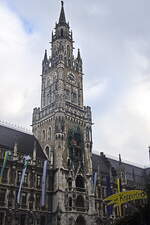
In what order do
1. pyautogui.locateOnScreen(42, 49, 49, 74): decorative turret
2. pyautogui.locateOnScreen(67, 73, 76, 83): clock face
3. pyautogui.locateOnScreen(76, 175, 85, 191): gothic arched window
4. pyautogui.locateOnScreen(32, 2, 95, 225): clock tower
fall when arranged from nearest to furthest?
pyautogui.locateOnScreen(32, 2, 95, 225): clock tower
pyautogui.locateOnScreen(76, 175, 85, 191): gothic arched window
pyautogui.locateOnScreen(67, 73, 76, 83): clock face
pyautogui.locateOnScreen(42, 49, 49, 74): decorative turret

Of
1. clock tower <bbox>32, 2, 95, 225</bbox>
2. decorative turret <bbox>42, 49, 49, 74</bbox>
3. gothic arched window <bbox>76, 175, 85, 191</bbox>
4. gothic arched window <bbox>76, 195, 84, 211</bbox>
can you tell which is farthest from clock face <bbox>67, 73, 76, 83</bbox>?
gothic arched window <bbox>76, 195, 84, 211</bbox>

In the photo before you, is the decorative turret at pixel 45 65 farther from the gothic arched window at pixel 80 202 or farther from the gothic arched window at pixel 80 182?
the gothic arched window at pixel 80 202

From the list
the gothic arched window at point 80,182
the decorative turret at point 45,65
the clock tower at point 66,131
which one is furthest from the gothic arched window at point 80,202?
the decorative turret at point 45,65

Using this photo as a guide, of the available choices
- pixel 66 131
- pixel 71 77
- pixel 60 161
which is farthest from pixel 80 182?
pixel 71 77

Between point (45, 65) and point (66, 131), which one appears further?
point (45, 65)

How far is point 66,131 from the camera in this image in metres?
65.3

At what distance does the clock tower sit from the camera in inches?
2323

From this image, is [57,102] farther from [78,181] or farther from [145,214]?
[145,214]

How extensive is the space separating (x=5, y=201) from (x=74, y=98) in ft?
Answer: 102

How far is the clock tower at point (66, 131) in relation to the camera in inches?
2323

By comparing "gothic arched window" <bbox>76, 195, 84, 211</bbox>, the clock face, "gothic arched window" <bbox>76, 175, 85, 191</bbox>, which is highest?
the clock face

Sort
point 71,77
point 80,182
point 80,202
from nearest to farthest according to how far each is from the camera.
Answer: point 80,202, point 80,182, point 71,77

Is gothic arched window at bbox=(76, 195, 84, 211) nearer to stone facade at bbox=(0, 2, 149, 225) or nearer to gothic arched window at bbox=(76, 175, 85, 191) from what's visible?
stone facade at bbox=(0, 2, 149, 225)

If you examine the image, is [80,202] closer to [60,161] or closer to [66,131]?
[60,161]
